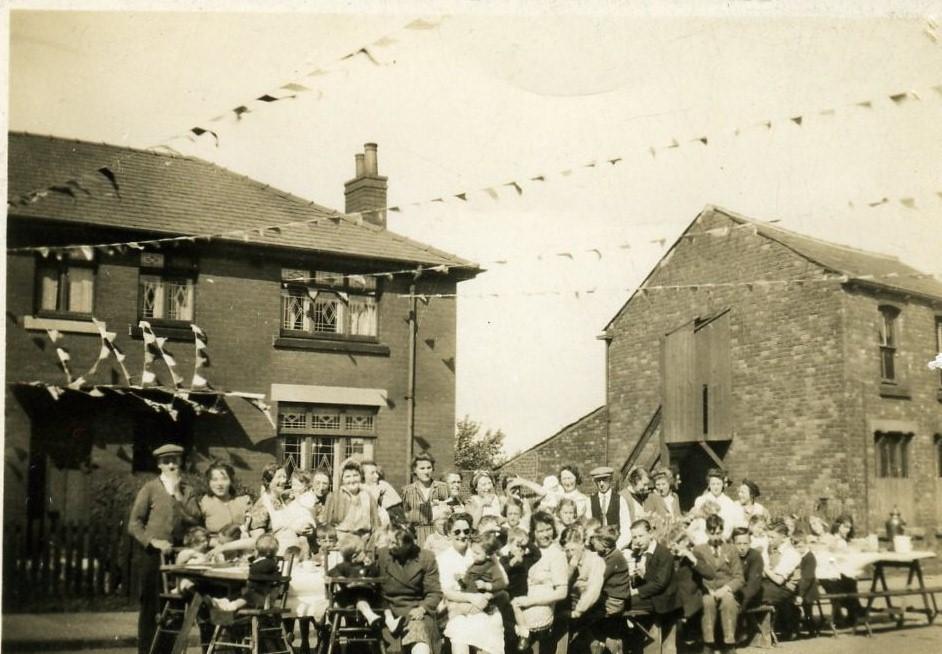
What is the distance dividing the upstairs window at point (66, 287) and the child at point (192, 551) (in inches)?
135

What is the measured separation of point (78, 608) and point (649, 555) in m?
5.38

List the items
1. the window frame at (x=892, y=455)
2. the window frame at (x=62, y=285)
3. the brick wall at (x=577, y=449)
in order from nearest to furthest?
the window frame at (x=62, y=285), the window frame at (x=892, y=455), the brick wall at (x=577, y=449)

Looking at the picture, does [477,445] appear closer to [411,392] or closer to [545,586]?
[411,392]

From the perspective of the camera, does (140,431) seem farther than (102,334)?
Yes

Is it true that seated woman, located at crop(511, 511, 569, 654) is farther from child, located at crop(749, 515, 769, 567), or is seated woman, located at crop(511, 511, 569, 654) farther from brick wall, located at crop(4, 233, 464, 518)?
brick wall, located at crop(4, 233, 464, 518)

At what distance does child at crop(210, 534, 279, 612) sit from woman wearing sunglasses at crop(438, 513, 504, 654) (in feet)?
4.10

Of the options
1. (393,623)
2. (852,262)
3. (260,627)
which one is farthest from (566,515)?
(852,262)

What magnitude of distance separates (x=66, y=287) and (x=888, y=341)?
33.5ft

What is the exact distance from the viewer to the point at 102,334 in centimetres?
1080

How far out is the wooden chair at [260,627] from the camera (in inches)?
249

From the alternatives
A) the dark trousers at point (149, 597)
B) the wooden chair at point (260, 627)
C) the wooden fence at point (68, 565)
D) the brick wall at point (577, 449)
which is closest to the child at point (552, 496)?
the wooden chair at point (260, 627)

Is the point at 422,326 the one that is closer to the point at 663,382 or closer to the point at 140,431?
the point at 140,431

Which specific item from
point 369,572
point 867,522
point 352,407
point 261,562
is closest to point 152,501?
point 261,562

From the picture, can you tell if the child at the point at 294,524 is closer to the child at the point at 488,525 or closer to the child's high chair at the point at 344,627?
the child's high chair at the point at 344,627
